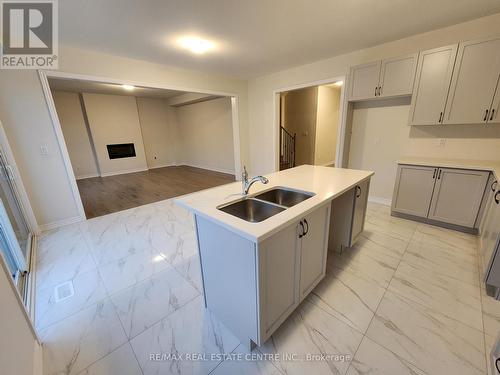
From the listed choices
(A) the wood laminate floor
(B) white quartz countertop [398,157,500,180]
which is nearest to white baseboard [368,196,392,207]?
(B) white quartz countertop [398,157,500,180]

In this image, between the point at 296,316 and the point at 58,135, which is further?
the point at 58,135

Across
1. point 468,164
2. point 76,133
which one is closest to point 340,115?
point 468,164

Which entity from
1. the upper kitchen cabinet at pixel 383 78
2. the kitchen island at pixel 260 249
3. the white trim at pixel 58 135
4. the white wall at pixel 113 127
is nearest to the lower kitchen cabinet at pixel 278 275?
the kitchen island at pixel 260 249

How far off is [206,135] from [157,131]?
2.11m

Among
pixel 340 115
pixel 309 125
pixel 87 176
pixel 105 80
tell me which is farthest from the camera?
pixel 87 176

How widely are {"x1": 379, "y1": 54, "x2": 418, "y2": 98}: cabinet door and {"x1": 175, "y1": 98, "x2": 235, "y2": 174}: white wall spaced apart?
4.14 m

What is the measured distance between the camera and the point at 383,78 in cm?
294

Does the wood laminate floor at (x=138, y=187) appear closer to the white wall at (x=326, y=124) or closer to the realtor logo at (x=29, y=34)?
the realtor logo at (x=29, y=34)

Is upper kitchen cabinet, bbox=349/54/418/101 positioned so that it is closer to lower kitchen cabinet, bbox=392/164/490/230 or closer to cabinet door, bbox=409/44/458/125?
cabinet door, bbox=409/44/458/125

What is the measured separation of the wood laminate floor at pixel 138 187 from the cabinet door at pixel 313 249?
3.55 metres

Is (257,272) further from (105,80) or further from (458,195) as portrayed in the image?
(105,80)

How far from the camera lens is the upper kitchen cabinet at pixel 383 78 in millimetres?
2744

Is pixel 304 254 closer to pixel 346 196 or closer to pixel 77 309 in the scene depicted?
pixel 346 196

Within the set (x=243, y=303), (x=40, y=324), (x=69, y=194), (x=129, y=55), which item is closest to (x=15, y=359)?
(x=40, y=324)
